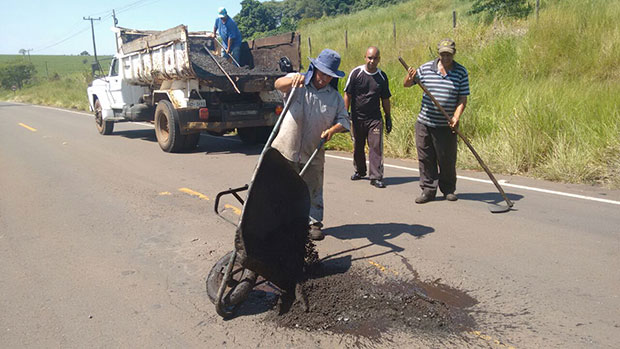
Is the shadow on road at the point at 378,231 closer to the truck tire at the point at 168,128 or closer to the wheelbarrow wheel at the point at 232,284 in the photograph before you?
the wheelbarrow wheel at the point at 232,284

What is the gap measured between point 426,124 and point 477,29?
31.4 ft

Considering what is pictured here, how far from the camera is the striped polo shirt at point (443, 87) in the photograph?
5.76 meters

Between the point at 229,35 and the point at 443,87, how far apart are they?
21.0ft

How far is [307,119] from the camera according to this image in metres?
4.33

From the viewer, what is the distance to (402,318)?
10.8ft

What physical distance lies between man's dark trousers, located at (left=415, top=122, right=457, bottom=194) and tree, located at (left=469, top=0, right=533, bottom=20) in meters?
11.1

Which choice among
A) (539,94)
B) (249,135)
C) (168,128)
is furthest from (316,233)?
(249,135)

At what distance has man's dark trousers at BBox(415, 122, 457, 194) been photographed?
5.98 m

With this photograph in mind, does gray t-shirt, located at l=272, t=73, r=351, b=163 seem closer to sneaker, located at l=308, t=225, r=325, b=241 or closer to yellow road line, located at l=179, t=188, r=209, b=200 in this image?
sneaker, located at l=308, t=225, r=325, b=241

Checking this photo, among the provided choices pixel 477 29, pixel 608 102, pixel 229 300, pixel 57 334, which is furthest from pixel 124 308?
pixel 477 29

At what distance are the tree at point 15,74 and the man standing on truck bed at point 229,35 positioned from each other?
2934 inches

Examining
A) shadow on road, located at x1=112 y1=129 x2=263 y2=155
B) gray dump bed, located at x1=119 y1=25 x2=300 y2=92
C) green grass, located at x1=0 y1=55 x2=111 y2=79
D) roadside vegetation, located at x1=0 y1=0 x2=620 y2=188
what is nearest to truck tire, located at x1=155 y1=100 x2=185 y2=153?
shadow on road, located at x1=112 y1=129 x2=263 y2=155

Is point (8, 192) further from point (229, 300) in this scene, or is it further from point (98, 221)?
point (229, 300)

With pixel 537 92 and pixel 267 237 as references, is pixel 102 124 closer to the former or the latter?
pixel 537 92
